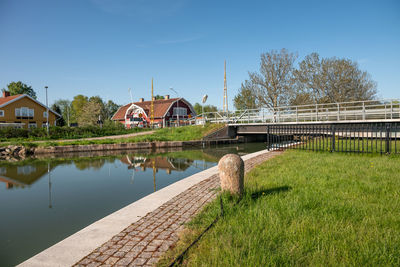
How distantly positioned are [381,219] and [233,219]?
229cm

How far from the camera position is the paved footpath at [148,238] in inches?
117

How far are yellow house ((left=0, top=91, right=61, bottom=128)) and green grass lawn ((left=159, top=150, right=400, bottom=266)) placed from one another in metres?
41.2

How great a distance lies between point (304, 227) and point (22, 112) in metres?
46.1

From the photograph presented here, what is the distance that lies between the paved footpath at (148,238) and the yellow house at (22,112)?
131 ft

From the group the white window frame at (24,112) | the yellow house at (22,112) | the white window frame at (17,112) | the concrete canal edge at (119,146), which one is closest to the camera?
the concrete canal edge at (119,146)

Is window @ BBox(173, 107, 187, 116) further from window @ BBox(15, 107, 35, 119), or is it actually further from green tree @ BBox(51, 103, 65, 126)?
window @ BBox(15, 107, 35, 119)

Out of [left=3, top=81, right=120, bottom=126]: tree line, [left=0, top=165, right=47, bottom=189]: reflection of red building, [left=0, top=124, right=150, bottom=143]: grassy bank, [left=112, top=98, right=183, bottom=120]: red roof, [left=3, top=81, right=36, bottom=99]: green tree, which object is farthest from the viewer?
[left=3, top=81, right=36, bottom=99]: green tree

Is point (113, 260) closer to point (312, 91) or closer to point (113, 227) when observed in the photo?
point (113, 227)

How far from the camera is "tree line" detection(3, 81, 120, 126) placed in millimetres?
52875

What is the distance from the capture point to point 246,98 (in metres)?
40.9

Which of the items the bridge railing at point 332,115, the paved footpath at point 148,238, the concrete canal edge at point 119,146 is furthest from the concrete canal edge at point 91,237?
the bridge railing at point 332,115

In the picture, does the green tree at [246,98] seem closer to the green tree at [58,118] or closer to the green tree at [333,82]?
the green tree at [333,82]

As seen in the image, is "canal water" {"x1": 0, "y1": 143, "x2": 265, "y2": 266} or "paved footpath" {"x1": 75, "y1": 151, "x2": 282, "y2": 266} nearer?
"paved footpath" {"x1": 75, "y1": 151, "x2": 282, "y2": 266}

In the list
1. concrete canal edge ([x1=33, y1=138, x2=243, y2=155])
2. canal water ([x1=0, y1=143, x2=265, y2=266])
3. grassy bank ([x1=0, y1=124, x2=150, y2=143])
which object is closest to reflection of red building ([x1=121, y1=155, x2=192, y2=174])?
canal water ([x1=0, y1=143, x2=265, y2=266])
